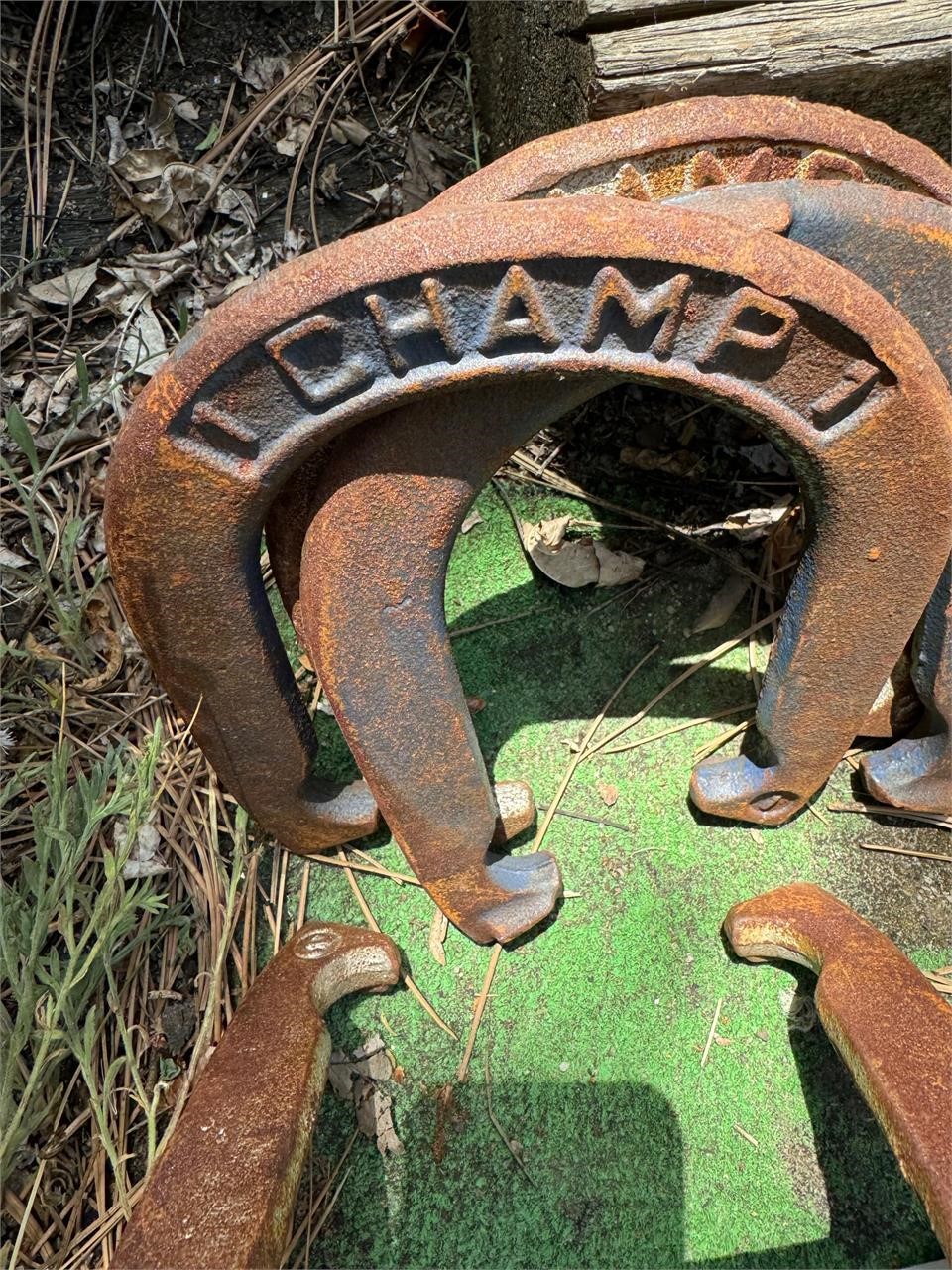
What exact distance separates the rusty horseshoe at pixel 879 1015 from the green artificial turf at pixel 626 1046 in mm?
122

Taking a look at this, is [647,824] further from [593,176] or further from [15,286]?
[15,286]

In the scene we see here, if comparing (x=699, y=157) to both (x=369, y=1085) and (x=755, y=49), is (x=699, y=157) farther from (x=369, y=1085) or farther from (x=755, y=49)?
(x=369, y=1085)

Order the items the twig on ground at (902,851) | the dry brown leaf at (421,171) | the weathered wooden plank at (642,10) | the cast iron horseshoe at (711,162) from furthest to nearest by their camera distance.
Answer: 1. the dry brown leaf at (421,171)
2. the twig on ground at (902,851)
3. the weathered wooden plank at (642,10)
4. the cast iron horseshoe at (711,162)

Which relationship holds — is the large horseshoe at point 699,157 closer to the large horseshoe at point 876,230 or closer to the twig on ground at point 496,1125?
the large horseshoe at point 876,230

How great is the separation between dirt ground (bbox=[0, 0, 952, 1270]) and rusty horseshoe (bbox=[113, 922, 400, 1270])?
144 mm

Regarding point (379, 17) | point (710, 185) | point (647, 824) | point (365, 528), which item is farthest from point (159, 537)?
point (379, 17)

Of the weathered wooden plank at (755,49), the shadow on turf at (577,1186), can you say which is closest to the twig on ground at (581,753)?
the shadow on turf at (577,1186)

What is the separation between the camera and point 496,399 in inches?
37.1

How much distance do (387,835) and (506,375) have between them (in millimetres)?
903

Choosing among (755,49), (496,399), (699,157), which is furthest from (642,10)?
(496,399)

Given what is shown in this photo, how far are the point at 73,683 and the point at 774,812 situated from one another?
124 centimetres

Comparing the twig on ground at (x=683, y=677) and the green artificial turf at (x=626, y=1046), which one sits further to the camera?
the twig on ground at (x=683, y=677)

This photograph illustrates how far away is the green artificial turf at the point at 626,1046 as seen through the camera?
126cm

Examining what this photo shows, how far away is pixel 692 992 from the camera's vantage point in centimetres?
140
